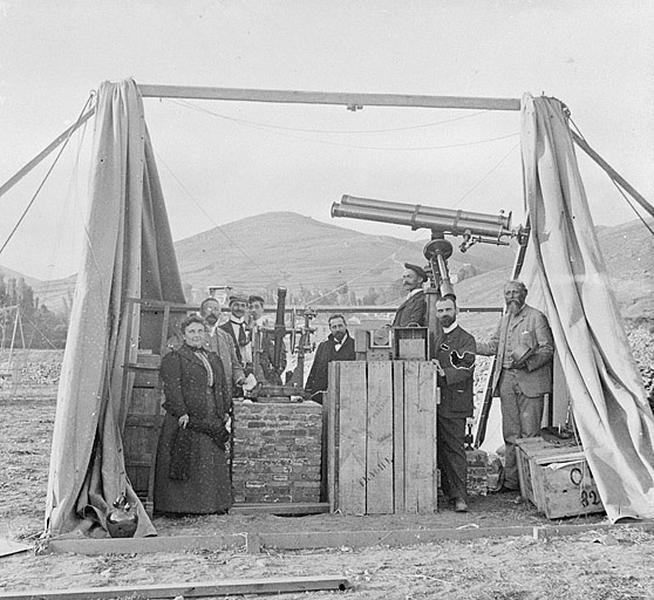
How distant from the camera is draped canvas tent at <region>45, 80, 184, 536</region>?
5496mm

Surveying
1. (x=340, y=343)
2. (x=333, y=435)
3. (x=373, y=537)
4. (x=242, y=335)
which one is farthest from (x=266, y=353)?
(x=373, y=537)

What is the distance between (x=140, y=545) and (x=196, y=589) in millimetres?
1052

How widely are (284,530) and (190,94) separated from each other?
125 inches

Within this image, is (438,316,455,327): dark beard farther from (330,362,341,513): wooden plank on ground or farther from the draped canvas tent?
the draped canvas tent

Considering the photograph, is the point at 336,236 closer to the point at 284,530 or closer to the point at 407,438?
the point at 407,438

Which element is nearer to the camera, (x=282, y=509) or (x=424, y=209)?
(x=282, y=509)

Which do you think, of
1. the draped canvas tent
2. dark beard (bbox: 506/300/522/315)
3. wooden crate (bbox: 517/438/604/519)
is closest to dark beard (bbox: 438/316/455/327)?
dark beard (bbox: 506/300/522/315)

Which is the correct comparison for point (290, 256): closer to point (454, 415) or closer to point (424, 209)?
point (424, 209)

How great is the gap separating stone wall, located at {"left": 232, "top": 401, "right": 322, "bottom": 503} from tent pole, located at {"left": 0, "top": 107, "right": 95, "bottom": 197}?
221 centimetres

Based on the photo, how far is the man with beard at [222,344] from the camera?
23.1ft

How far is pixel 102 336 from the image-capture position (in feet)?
19.0

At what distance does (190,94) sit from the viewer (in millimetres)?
6305

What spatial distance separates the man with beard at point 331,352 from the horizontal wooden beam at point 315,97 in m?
2.07

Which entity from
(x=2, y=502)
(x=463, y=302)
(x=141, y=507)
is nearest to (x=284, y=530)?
(x=141, y=507)
